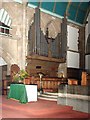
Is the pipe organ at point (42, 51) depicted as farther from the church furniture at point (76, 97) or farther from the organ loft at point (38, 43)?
the church furniture at point (76, 97)

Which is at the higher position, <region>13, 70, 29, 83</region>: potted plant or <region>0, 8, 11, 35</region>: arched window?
<region>0, 8, 11, 35</region>: arched window

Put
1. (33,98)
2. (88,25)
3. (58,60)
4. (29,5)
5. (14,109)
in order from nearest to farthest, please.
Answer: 1. (14,109)
2. (33,98)
3. (29,5)
4. (58,60)
5. (88,25)

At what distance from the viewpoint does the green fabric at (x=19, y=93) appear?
24.1 feet

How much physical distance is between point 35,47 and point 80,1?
5210mm

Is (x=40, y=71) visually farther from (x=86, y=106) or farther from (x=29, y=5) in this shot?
(x=86, y=106)

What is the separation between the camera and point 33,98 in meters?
7.97

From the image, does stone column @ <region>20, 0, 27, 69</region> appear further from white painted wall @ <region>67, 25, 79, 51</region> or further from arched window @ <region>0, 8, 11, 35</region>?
white painted wall @ <region>67, 25, 79, 51</region>

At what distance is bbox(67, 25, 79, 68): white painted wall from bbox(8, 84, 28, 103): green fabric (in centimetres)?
715

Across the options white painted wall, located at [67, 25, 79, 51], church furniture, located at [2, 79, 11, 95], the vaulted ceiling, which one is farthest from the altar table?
white painted wall, located at [67, 25, 79, 51]

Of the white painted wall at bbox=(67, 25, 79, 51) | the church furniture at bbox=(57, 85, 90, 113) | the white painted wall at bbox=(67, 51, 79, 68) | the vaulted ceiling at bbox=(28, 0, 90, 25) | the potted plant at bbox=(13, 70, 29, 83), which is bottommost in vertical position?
the church furniture at bbox=(57, 85, 90, 113)

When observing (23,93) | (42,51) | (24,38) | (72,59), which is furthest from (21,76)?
(72,59)

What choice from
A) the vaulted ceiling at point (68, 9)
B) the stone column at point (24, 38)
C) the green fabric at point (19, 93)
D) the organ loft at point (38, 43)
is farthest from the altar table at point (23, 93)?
the vaulted ceiling at point (68, 9)

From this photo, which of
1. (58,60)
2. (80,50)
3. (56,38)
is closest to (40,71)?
(58,60)

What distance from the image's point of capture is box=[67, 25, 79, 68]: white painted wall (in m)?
14.7
